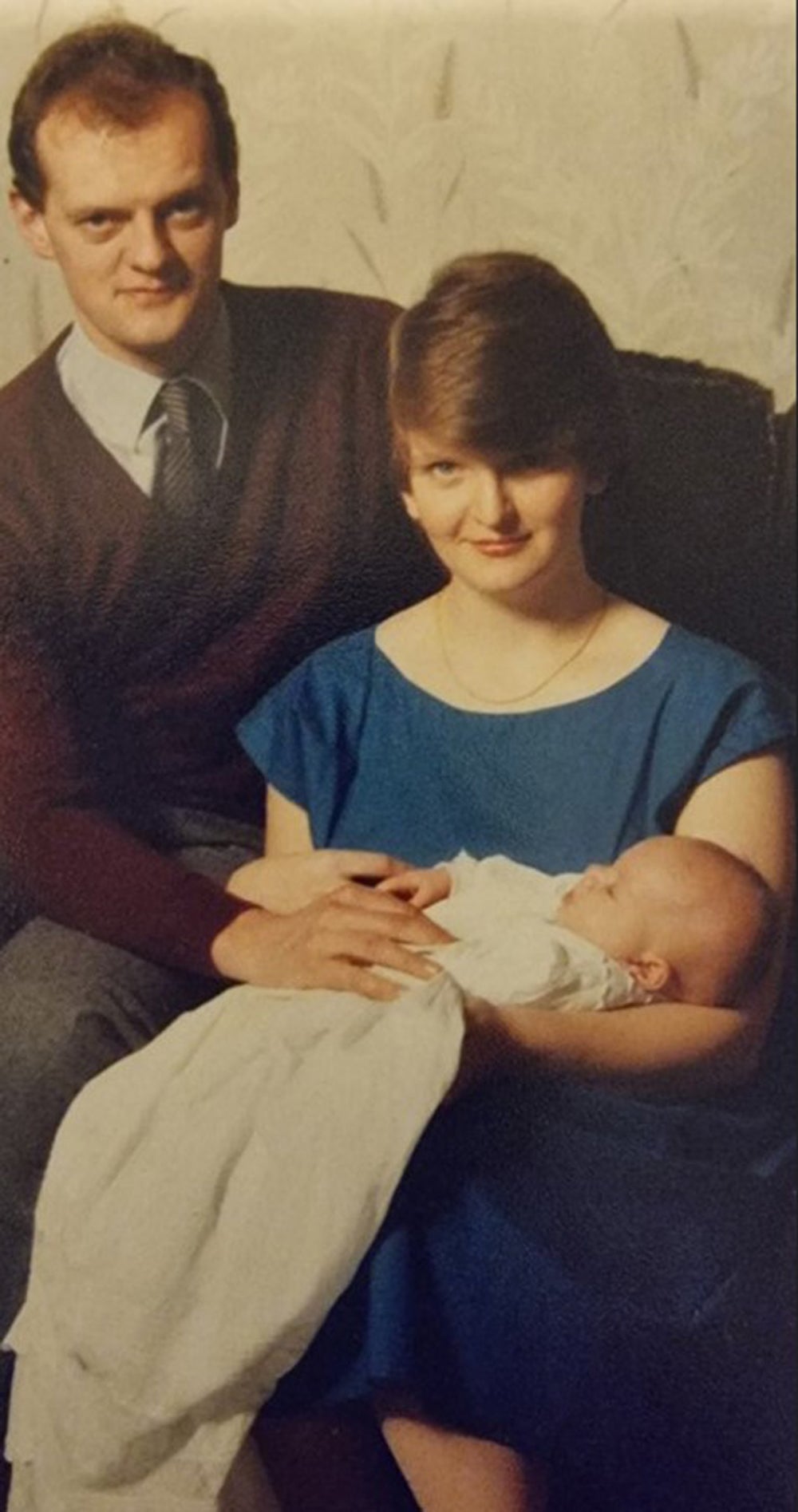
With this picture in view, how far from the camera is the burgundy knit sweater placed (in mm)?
1422

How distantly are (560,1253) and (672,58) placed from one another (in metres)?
0.77

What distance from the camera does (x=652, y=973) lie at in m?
1.32

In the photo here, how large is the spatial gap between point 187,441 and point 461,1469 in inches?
28.5

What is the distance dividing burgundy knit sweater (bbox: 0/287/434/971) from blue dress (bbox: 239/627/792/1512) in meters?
0.20

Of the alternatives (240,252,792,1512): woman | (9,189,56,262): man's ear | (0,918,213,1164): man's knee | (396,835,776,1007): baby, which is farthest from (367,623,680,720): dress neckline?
(9,189,56,262): man's ear

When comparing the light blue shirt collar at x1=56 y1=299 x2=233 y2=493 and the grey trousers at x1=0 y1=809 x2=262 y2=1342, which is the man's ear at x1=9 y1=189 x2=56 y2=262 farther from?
the grey trousers at x1=0 y1=809 x2=262 y2=1342

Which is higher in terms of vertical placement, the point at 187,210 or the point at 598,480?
the point at 187,210

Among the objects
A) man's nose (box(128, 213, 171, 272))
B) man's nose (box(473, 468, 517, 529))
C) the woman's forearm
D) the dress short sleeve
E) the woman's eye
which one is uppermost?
man's nose (box(128, 213, 171, 272))

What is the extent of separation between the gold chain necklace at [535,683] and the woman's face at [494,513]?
A: 0.03 m

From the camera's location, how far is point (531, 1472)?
1357 mm

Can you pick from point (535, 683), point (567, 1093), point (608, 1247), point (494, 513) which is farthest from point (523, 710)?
point (608, 1247)

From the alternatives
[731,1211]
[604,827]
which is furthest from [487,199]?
[731,1211]

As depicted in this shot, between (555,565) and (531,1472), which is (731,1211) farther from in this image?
(555,565)

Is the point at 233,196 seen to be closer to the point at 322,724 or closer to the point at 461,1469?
the point at 322,724
